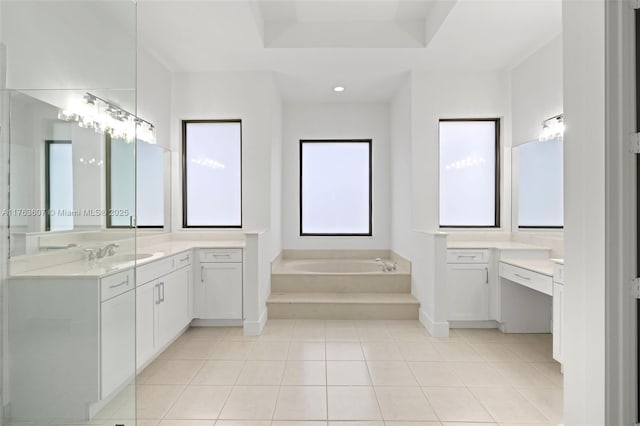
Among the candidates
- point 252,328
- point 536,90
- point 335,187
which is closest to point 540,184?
point 536,90

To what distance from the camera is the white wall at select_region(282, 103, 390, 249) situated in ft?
17.3

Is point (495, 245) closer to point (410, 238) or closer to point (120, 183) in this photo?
point (410, 238)

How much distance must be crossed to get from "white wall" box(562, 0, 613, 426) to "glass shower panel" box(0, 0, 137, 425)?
2083 millimetres

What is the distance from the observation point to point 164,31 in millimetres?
3146

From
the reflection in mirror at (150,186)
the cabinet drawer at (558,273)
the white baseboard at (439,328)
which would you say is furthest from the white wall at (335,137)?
the cabinet drawer at (558,273)

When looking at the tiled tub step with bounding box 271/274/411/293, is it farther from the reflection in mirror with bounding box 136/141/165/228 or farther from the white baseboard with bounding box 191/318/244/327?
the reflection in mirror with bounding box 136/141/165/228

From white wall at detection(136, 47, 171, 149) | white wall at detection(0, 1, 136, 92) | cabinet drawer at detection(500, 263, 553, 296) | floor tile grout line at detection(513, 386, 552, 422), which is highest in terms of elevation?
white wall at detection(136, 47, 171, 149)

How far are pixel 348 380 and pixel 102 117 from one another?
222 cm

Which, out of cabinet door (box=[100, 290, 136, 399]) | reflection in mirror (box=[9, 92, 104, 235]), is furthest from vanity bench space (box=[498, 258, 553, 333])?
reflection in mirror (box=[9, 92, 104, 235])

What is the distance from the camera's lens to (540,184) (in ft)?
11.7

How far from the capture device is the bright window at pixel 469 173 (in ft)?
13.7

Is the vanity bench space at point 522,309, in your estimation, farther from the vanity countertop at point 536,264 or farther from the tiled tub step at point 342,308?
the tiled tub step at point 342,308

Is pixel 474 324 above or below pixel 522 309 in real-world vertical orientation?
below

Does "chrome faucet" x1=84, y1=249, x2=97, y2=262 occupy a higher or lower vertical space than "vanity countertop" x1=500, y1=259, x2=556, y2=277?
→ higher
